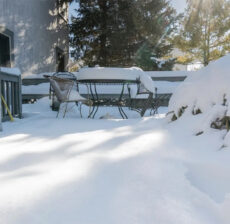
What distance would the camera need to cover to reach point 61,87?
3.49 m

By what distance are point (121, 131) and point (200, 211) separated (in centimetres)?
131

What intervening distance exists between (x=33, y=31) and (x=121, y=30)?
14.6 ft

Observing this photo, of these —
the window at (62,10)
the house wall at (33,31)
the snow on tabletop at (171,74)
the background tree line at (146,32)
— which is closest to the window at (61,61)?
the house wall at (33,31)

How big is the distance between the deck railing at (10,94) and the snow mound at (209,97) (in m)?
2.03

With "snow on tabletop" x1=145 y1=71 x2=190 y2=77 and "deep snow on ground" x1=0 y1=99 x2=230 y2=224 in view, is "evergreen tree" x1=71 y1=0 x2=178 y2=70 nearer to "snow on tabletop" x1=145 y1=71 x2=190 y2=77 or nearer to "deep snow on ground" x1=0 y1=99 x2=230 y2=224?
"snow on tabletop" x1=145 y1=71 x2=190 y2=77

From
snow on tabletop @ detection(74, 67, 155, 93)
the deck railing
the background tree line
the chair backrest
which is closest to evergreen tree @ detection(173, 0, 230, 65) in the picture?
the background tree line

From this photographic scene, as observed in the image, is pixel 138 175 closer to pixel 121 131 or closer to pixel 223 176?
pixel 223 176

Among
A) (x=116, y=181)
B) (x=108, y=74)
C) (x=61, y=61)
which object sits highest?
(x=61, y=61)

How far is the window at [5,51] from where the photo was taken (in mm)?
5270

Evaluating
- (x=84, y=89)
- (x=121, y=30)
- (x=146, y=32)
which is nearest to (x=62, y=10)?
(x=121, y=30)

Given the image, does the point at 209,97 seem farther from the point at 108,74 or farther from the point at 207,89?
the point at 108,74

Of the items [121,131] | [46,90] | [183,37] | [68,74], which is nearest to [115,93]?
[68,74]

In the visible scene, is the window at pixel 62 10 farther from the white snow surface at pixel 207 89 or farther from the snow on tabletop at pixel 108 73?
the white snow surface at pixel 207 89

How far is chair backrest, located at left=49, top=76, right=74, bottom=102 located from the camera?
334 centimetres
